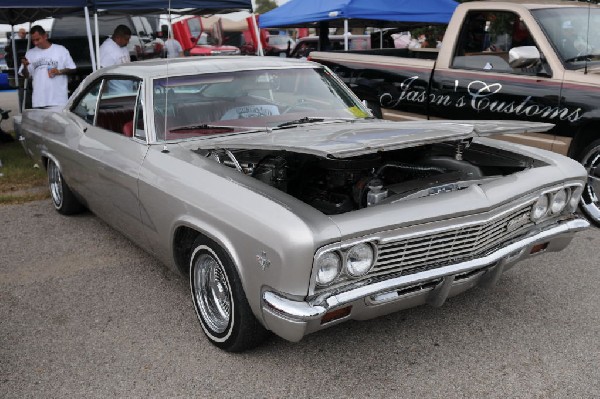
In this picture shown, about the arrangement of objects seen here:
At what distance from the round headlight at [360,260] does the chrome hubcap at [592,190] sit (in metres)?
3.02

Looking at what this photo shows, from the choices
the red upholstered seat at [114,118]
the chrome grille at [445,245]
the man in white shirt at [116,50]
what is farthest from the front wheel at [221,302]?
the man in white shirt at [116,50]

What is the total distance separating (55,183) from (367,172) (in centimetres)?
327

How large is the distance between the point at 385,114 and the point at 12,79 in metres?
7.57

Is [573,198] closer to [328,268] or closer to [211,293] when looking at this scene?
[328,268]

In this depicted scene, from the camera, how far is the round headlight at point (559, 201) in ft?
10.7

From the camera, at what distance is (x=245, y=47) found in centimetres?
2036

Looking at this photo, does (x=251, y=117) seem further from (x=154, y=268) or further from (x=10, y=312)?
(x=10, y=312)

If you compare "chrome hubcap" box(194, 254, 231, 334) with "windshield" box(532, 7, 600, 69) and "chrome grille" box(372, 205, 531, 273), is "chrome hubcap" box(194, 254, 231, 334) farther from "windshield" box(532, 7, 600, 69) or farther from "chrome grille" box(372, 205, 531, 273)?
"windshield" box(532, 7, 600, 69)

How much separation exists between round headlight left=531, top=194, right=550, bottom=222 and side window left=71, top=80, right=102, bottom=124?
3183 millimetres

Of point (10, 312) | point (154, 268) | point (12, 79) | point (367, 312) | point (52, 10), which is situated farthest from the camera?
point (12, 79)

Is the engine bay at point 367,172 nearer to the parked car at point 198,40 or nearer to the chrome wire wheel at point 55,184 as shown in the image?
the chrome wire wheel at point 55,184

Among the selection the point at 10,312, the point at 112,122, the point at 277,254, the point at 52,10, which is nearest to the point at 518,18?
the point at 112,122

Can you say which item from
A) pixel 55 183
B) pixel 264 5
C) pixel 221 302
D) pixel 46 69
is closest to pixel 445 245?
pixel 221 302

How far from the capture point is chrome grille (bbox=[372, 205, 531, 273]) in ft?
8.60
